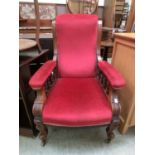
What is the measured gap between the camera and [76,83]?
1.36 m

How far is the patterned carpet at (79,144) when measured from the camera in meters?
1.26

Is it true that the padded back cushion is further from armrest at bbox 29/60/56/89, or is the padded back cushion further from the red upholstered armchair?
armrest at bbox 29/60/56/89

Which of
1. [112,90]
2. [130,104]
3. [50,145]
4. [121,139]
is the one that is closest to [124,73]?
[130,104]

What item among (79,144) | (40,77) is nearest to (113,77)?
(40,77)

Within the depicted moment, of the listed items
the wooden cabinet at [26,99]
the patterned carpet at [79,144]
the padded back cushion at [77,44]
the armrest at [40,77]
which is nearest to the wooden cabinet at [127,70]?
the patterned carpet at [79,144]

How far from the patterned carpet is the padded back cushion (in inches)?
21.7

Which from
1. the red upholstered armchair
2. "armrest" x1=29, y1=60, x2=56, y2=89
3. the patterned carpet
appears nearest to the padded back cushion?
the red upholstered armchair

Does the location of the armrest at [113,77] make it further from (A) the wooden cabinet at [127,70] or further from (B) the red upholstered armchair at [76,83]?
(A) the wooden cabinet at [127,70]

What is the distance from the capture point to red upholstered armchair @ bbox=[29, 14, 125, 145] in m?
1.03

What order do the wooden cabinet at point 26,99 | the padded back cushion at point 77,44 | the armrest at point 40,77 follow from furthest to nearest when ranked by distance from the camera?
the padded back cushion at point 77,44, the wooden cabinet at point 26,99, the armrest at point 40,77

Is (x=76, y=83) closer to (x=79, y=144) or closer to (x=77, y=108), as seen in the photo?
(x=77, y=108)

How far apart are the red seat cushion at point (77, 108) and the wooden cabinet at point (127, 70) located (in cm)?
27
